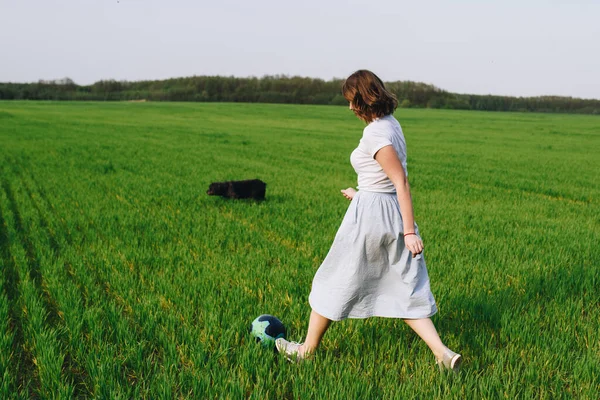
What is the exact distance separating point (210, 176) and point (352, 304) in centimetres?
1025

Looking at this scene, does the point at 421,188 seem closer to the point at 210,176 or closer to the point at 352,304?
the point at 210,176

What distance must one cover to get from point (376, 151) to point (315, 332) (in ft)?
4.10

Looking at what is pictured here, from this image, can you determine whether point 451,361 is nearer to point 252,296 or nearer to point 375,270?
point 375,270

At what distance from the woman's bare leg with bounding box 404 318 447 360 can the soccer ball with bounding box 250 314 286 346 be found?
946 millimetres

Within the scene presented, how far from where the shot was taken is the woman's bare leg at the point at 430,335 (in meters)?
3.14

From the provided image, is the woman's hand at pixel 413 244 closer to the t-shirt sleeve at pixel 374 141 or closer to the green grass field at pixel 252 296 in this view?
the t-shirt sleeve at pixel 374 141

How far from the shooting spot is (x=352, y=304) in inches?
130

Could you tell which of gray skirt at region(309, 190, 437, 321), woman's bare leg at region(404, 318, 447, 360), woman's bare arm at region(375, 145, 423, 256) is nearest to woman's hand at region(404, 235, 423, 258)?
woman's bare arm at region(375, 145, 423, 256)

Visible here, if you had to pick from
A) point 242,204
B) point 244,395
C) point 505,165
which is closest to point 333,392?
point 244,395

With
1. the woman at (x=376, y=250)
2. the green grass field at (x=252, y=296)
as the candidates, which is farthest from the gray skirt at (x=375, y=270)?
the green grass field at (x=252, y=296)

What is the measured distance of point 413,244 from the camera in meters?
3.03

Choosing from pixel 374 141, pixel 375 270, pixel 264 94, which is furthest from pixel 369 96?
pixel 264 94

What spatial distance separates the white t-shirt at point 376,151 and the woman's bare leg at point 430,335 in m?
0.84

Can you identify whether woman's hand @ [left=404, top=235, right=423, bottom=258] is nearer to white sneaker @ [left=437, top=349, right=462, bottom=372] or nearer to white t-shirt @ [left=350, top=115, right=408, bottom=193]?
white t-shirt @ [left=350, top=115, right=408, bottom=193]
